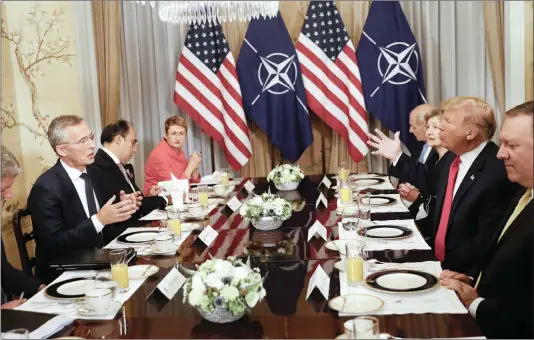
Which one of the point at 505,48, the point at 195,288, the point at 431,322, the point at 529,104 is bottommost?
the point at 431,322

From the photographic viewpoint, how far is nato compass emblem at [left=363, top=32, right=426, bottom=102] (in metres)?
5.62

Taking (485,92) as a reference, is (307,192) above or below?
below

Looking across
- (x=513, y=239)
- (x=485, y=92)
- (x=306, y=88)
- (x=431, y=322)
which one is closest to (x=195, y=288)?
(x=431, y=322)

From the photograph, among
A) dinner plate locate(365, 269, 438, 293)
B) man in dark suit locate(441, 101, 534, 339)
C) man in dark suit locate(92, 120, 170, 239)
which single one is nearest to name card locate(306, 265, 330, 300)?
dinner plate locate(365, 269, 438, 293)

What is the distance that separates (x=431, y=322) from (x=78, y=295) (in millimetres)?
1168

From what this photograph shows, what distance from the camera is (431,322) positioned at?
1.72m

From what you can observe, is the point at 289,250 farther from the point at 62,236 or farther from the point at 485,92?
the point at 485,92

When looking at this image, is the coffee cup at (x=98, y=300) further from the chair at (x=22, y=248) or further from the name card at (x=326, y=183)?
the name card at (x=326, y=183)

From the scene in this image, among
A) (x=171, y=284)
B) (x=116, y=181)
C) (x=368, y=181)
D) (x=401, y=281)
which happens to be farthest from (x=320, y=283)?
(x=368, y=181)

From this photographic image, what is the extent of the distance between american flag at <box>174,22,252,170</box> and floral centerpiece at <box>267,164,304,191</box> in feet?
5.09

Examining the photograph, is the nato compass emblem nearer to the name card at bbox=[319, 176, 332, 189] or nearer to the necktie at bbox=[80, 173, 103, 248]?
the name card at bbox=[319, 176, 332, 189]

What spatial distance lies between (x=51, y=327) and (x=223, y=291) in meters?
0.52

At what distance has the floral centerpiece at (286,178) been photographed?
14.2 feet

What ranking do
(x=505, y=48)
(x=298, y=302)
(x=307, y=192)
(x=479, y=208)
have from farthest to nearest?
(x=505, y=48) → (x=307, y=192) → (x=479, y=208) → (x=298, y=302)
